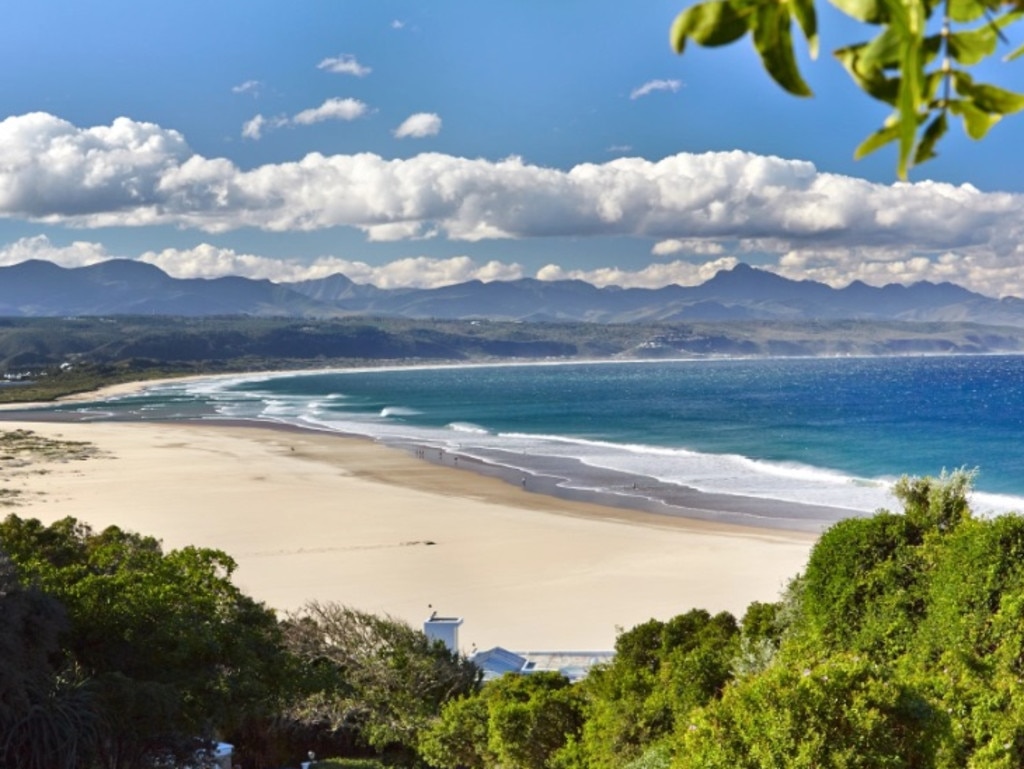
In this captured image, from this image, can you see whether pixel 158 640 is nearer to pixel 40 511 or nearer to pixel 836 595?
pixel 836 595

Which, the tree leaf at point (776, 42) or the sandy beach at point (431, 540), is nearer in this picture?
the tree leaf at point (776, 42)

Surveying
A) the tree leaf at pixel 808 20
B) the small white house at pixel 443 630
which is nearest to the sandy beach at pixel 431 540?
the small white house at pixel 443 630

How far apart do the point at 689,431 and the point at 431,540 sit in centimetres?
3604

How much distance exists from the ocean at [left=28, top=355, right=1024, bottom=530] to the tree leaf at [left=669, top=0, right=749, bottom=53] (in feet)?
43.0

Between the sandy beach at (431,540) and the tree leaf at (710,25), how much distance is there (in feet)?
64.4

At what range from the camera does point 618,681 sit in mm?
10758

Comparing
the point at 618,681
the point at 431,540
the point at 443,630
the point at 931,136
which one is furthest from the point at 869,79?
the point at 431,540

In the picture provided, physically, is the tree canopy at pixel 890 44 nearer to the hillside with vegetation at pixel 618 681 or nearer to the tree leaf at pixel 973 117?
the tree leaf at pixel 973 117

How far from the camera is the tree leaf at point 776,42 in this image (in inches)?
42.0

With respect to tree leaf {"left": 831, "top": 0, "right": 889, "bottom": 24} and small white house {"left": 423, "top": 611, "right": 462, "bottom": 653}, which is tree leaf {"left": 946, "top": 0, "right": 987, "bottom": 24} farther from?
small white house {"left": 423, "top": 611, "right": 462, "bottom": 653}

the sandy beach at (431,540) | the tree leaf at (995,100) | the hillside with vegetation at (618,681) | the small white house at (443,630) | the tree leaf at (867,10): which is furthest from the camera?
the sandy beach at (431,540)

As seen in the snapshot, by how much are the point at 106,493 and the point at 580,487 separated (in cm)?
1775

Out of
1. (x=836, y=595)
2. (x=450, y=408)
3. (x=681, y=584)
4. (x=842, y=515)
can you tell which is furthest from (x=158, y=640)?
(x=450, y=408)

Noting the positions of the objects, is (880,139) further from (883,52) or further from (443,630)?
(443,630)
